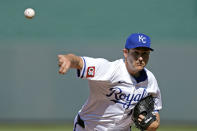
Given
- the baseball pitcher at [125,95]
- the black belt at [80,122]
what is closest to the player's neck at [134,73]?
the baseball pitcher at [125,95]

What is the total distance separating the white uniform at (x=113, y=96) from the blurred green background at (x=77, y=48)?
5948 mm

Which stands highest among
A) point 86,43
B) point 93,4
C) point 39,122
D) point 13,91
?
point 93,4

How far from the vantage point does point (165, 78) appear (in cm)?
1152

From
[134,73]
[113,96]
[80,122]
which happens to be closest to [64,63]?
[113,96]

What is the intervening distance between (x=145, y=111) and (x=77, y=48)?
6.96m

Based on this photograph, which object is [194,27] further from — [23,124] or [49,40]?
[23,124]

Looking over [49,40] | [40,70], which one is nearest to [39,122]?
[40,70]

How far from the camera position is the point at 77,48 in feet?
37.8

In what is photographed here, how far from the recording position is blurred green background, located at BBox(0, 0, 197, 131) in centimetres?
1127

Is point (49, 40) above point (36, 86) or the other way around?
above

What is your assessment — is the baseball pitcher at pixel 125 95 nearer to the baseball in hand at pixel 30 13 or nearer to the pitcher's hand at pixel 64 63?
the pitcher's hand at pixel 64 63

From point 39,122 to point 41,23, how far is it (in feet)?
9.36

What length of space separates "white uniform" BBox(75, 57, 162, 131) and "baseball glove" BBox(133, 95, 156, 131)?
6cm

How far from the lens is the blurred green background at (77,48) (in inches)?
444
